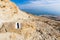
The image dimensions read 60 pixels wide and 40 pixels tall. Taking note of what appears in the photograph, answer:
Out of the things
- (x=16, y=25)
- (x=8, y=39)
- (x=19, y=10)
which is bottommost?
(x=8, y=39)

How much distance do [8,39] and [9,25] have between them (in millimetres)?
251

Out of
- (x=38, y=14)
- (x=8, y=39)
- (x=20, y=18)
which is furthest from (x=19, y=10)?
(x=8, y=39)

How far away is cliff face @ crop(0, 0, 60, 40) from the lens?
317cm

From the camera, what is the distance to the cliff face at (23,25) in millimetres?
3168

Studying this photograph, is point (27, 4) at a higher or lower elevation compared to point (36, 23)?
higher

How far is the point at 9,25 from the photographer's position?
3229 millimetres

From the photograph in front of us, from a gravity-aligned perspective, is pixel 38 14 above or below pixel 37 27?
above

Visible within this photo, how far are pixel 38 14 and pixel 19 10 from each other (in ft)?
1.13

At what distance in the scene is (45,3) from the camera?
333cm

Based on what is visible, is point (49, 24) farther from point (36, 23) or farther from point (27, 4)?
point (27, 4)

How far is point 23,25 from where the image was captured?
323 centimetres

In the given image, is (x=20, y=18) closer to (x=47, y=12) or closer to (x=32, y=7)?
(x=32, y=7)

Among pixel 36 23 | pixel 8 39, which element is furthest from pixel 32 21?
pixel 8 39

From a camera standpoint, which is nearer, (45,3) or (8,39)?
(8,39)
